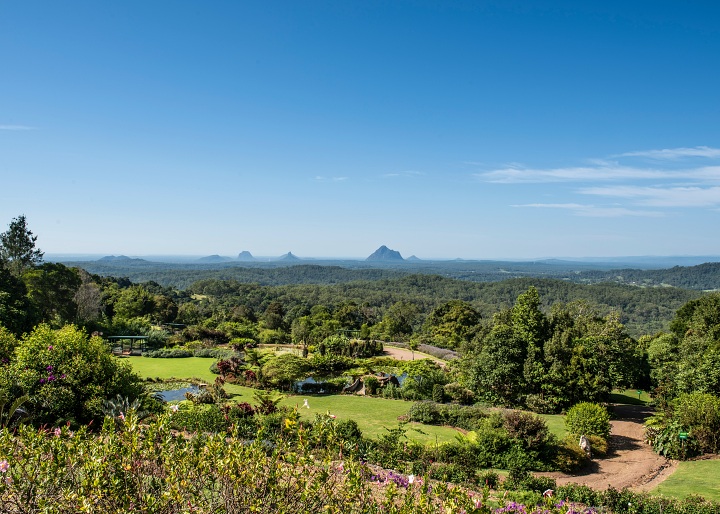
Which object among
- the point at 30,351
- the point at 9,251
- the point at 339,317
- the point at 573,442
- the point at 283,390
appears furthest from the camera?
the point at 339,317

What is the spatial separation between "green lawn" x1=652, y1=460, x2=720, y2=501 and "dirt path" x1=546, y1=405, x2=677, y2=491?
0.77ft

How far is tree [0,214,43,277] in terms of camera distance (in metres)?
36.0

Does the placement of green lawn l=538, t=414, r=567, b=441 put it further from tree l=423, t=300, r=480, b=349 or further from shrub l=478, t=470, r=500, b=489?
tree l=423, t=300, r=480, b=349

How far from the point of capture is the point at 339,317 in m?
→ 44.8

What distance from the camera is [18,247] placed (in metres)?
36.4

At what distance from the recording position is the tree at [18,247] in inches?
1417

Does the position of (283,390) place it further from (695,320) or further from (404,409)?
(695,320)

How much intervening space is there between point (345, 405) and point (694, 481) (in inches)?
418

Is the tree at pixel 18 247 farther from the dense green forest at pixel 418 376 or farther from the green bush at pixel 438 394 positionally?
the green bush at pixel 438 394

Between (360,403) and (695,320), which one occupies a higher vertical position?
(695,320)

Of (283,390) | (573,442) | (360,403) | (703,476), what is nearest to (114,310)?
(283,390)

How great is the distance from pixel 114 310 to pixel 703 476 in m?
42.2

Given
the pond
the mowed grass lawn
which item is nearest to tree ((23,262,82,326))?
the mowed grass lawn

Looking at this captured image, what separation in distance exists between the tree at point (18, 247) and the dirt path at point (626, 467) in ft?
136
